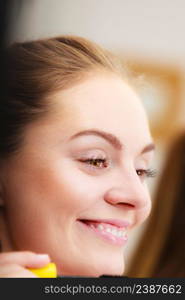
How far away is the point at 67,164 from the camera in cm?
68

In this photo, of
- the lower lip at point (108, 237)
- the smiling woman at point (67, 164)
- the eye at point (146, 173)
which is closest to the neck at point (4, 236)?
the smiling woman at point (67, 164)

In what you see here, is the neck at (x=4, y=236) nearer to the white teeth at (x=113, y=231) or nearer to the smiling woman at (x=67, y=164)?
the smiling woman at (x=67, y=164)

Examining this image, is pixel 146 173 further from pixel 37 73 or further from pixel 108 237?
pixel 37 73

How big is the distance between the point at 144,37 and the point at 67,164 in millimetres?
270

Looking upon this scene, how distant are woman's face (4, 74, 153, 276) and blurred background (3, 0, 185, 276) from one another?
0.28 feet

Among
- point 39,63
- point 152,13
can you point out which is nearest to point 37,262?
point 39,63

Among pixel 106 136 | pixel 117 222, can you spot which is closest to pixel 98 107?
pixel 106 136

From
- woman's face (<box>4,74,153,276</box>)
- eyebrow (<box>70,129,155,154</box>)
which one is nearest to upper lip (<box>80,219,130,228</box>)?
woman's face (<box>4,74,153,276</box>)

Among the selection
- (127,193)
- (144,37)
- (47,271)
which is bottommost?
(47,271)

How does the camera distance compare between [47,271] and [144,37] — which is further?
[144,37]

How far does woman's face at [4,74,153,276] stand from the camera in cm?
67

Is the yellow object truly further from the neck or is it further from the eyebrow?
the eyebrow

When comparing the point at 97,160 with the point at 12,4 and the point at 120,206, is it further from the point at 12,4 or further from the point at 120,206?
the point at 12,4

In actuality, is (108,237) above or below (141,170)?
below
